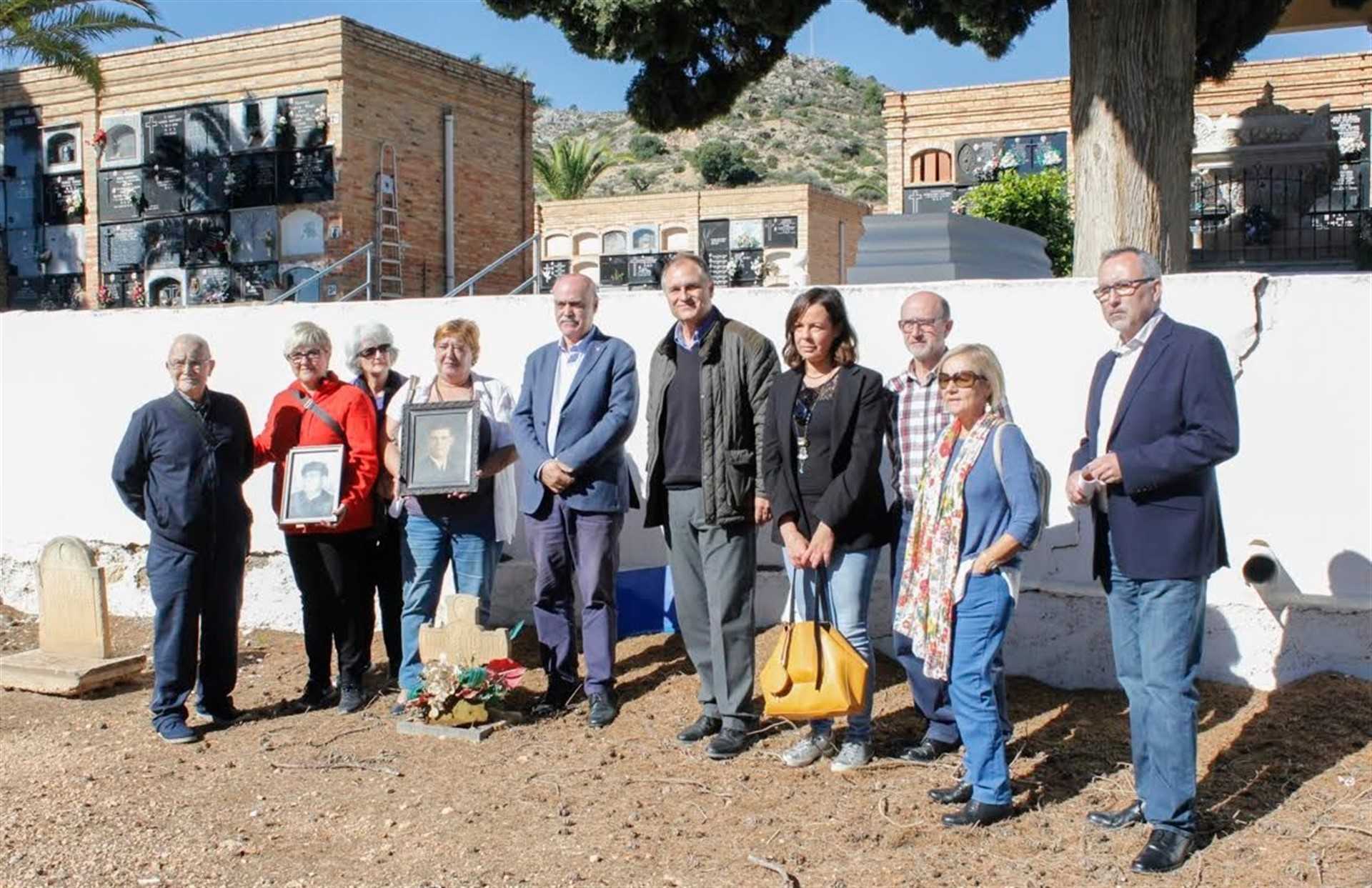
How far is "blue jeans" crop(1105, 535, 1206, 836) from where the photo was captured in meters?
4.06

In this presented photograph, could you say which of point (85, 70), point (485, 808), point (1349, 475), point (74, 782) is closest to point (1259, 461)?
point (1349, 475)

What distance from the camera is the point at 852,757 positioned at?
5.00m

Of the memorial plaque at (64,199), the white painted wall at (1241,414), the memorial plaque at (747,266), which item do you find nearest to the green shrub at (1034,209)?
the memorial plaque at (747,266)

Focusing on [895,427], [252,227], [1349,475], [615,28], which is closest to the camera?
[895,427]

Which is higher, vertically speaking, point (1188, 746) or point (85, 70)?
point (85, 70)

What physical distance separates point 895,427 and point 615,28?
237 inches

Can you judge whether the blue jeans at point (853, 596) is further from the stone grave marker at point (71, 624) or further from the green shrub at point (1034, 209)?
the green shrub at point (1034, 209)

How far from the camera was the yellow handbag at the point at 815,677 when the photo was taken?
466 cm

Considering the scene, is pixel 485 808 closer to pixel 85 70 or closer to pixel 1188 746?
pixel 1188 746

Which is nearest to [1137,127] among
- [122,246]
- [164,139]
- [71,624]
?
[71,624]

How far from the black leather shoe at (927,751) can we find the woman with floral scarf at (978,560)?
1.89 ft

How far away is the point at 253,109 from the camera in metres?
20.7

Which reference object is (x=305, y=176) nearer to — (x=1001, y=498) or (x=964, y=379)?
(x=964, y=379)

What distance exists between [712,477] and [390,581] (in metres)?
1.97
